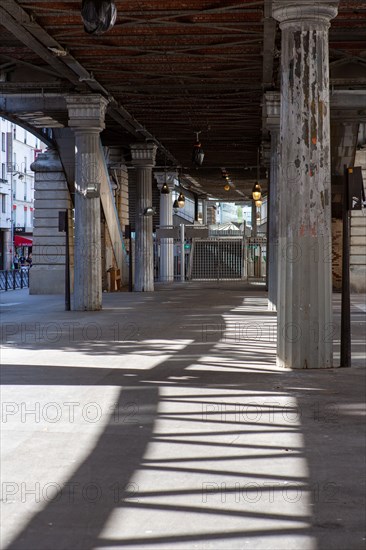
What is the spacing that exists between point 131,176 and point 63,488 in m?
47.6

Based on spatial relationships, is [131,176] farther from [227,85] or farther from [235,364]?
[235,364]

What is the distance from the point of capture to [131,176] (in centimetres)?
5319

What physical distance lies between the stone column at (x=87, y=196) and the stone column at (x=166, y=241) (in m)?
21.2

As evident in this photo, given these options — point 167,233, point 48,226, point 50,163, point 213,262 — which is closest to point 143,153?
point 50,163

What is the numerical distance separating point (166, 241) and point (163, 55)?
86.9 feet

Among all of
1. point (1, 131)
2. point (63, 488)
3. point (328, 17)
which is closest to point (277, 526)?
point (63, 488)

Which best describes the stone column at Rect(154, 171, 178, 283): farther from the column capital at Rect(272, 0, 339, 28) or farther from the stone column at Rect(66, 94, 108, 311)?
the column capital at Rect(272, 0, 339, 28)

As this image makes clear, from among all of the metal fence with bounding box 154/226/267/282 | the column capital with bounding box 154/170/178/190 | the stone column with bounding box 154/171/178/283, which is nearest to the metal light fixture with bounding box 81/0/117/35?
the stone column with bounding box 154/171/178/283

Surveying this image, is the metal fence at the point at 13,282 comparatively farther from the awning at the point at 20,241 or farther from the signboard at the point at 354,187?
the signboard at the point at 354,187

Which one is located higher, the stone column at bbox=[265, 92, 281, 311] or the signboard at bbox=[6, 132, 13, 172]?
the signboard at bbox=[6, 132, 13, 172]

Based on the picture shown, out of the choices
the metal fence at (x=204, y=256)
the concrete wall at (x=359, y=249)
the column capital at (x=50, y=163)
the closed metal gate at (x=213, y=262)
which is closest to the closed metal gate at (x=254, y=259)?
the metal fence at (x=204, y=256)

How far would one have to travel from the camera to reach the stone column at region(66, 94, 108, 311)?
2394 centimetres

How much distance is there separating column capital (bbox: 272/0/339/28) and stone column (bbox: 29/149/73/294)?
2283 centimetres

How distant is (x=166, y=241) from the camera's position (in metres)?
46.7
